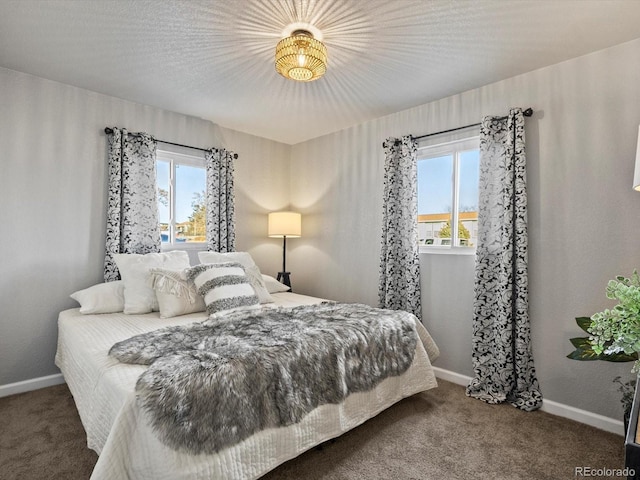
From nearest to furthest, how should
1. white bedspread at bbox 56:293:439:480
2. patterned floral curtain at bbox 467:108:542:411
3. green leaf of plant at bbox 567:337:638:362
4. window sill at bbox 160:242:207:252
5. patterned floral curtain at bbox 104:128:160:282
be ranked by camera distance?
white bedspread at bbox 56:293:439:480
green leaf of plant at bbox 567:337:638:362
patterned floral curtain at bbox 467:108:542:411
patterned floral curtain at bbox 104:128:160:282
window sill at bbox 160:242:207:252

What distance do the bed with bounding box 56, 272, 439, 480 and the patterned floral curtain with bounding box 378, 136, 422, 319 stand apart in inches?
29.2

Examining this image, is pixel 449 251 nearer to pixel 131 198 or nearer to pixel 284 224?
pixel 284 224

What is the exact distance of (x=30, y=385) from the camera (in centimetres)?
276

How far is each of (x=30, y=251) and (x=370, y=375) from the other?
2828mm

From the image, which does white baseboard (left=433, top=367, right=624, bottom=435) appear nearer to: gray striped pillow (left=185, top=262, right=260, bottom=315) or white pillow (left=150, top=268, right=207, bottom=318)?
gray striped pillow (left=185, top=262, right=260, bottom=315)

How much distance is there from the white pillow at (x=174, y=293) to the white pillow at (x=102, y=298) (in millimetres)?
294

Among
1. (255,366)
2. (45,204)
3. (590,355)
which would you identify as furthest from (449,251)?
(45,204)

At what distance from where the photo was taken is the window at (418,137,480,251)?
3129 millimetres

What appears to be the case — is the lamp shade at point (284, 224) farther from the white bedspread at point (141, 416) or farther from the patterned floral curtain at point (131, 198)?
the white bedspread at point (141, 416)

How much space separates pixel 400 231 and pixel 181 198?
237cm

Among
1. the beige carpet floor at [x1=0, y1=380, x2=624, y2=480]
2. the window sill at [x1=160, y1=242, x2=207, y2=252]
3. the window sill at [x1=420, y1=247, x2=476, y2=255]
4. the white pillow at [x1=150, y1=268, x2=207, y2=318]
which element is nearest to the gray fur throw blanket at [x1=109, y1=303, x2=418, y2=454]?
the beige carpet floor at [x1=0, y1=380, x2=624, y2=480]

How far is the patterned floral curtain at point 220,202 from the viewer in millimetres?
3760

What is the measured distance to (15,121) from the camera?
270cm

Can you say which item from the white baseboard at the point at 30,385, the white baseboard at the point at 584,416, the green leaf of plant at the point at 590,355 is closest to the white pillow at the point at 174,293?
the white baseboard at the point at 30,385
